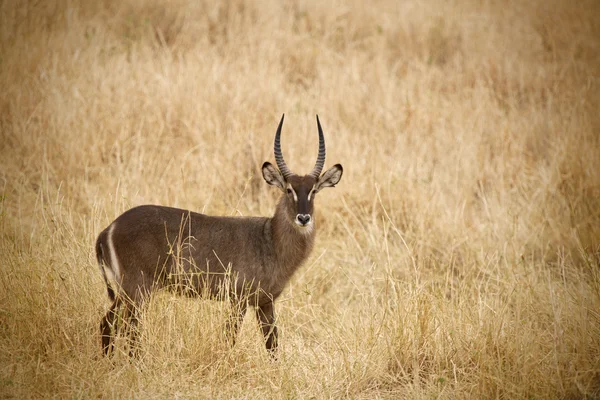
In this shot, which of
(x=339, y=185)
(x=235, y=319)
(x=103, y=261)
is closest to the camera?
(x=235, y=319)

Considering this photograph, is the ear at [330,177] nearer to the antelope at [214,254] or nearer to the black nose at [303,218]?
the antelope at [214,254]

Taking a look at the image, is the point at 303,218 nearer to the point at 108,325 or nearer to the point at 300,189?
the point at 300,189

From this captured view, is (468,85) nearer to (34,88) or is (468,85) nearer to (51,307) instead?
(34,88)

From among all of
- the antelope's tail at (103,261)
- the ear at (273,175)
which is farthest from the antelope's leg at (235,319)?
the ear at (273,175)

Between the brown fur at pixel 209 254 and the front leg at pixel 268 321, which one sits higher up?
the brown fur at pixel 209 254

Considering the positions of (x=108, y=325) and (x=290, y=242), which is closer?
(x=108, y=325)

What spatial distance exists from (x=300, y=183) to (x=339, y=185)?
2.39 meters

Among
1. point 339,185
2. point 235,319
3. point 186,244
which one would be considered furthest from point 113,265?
point 339,185

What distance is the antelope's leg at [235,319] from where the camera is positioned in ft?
14.5

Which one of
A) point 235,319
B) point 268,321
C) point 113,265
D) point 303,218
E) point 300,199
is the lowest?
point 268,321

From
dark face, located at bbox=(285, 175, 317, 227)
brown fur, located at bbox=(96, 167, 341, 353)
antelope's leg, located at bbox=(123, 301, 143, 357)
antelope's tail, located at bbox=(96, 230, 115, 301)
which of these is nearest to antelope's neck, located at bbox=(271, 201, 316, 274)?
brown fur, located at bbox=(96, 167, 341, 353)

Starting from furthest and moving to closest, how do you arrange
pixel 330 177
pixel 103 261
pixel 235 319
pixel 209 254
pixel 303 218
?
pixel 330 177 → pixel 209 254 → pixel 303 218 → pixel 103 261 → pixel 235 319

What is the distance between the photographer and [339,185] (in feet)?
23.8

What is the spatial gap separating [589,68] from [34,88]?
8.03 m
